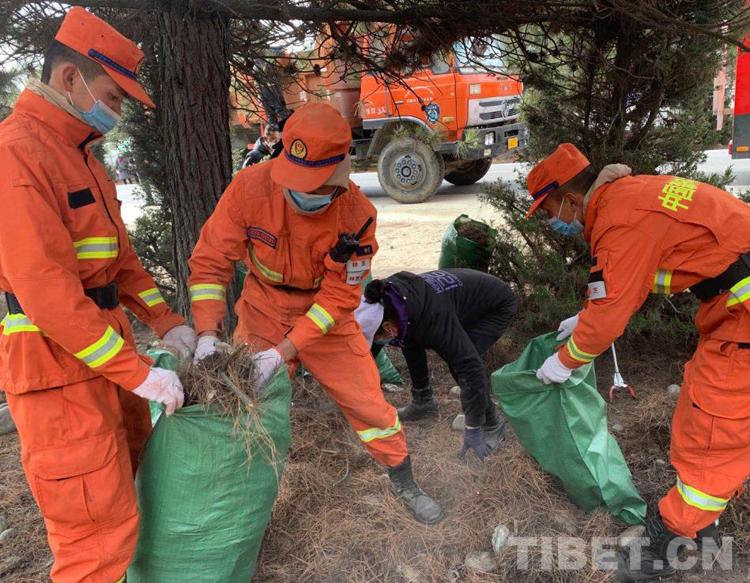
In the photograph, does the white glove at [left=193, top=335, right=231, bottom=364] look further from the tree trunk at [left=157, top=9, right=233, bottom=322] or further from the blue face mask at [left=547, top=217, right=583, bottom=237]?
the blue face mask at [left=547, top=217, right=583, bottom=237]

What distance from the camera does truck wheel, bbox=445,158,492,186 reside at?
11.6 m

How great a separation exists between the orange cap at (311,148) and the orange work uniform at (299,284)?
17 centimetres

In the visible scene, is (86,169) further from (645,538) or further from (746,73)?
(746,73)

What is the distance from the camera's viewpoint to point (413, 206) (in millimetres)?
10359

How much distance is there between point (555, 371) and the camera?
85.1 inches

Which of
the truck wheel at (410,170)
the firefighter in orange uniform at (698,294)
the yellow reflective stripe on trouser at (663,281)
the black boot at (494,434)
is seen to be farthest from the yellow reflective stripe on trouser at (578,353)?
the truck wheel at (410,170)

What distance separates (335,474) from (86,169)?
180 cm

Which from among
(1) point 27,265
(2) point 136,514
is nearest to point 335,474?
(2) point 136,514

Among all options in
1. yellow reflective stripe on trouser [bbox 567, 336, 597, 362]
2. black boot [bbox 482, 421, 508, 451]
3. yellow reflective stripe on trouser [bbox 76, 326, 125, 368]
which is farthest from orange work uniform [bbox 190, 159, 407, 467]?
yellow reflective stripe on trouser [bbox 567, 336, 597, 362]

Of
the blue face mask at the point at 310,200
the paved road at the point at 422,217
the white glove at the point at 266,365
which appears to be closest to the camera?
the white glove at the point at 266,365

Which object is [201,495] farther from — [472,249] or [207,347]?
[472,249]

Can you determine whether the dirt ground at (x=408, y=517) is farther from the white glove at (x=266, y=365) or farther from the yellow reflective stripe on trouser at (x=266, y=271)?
the yellow reflective stripe on trouser at (x=266, y=271)

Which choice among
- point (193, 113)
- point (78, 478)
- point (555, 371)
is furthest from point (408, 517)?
point (193, 113)

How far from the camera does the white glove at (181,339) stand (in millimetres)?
2059
